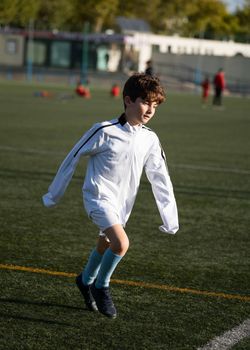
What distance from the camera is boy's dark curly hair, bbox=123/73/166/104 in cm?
629

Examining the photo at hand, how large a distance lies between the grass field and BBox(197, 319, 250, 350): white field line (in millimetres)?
60

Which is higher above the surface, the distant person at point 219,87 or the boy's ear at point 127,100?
the boy's ear at point 127,100

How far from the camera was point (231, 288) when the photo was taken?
24.1ft

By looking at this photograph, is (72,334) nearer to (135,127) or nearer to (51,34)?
(135,127)

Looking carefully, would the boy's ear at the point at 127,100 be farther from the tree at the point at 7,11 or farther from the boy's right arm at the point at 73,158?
the tree at the point at 7,11

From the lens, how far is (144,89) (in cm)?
630

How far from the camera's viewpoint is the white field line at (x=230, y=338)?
5.73m

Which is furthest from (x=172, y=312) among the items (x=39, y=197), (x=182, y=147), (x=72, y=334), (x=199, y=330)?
(x=182, y=147)

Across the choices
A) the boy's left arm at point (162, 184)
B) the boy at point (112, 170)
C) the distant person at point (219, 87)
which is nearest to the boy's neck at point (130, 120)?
the boy at point (112, 170)

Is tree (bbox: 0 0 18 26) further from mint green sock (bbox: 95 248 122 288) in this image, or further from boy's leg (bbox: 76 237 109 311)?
mint green sock (bbox: 95 248 122 288)

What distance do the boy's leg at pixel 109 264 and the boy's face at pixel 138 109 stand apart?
2.49 ft

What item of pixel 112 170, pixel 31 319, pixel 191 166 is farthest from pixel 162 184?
pixel 191 166

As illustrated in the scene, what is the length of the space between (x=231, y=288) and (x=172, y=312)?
3.23 ft

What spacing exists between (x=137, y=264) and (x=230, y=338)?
2.25 m
